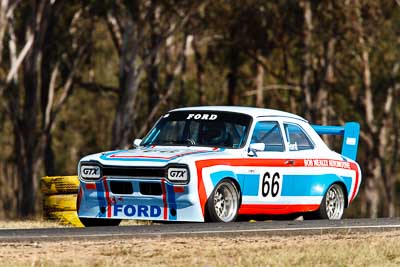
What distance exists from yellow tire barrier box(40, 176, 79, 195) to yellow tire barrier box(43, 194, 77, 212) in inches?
2.6

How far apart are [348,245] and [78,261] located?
9.38 feet

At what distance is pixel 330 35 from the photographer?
41.2m

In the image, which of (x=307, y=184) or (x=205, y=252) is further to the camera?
(x=307, y=184)

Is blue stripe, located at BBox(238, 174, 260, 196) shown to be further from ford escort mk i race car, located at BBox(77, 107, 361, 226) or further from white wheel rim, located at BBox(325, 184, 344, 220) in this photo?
white wheel rim, located at BBox(325, 184, 344, 220)

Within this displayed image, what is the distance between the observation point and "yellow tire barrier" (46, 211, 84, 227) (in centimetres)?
1563

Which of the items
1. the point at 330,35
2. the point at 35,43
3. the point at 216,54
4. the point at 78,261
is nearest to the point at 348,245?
the point at 78,261

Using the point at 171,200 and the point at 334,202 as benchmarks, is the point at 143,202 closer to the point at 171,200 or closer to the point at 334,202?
the point at 171,200

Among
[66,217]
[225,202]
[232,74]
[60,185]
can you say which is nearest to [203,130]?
[225,202]

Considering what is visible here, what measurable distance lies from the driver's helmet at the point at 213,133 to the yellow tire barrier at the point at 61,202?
2.39 m

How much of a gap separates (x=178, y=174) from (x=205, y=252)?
2470 mm

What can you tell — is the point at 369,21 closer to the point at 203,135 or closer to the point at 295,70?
the point at 295,70

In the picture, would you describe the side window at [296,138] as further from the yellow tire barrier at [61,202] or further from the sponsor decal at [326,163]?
the yellow tire barrier at [61,202]

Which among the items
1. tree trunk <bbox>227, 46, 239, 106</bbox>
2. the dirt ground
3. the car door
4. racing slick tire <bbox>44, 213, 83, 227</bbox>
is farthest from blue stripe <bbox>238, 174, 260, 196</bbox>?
tree trunk <bbox>227, 46, 239, 106</bbox>

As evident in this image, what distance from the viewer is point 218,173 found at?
517 inches
